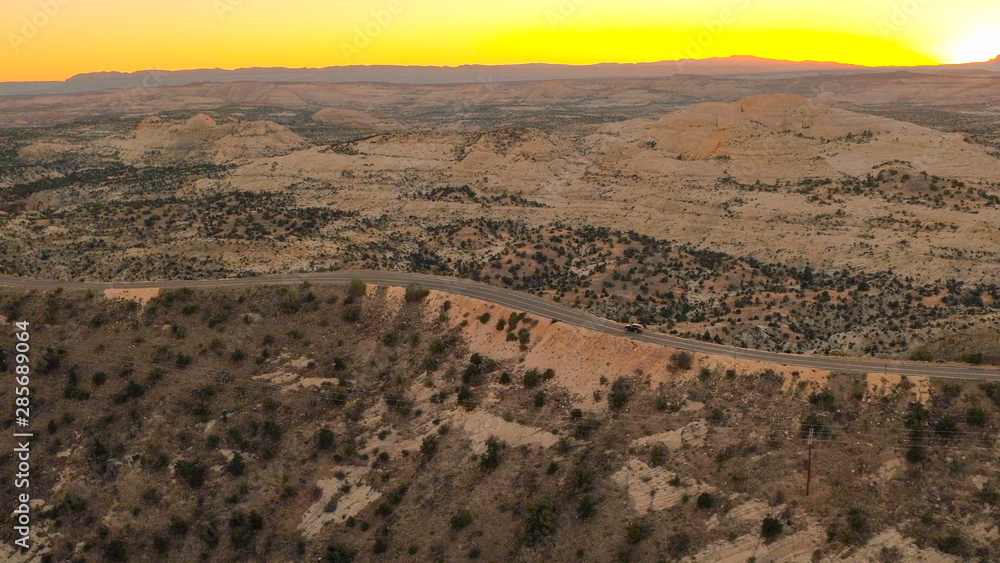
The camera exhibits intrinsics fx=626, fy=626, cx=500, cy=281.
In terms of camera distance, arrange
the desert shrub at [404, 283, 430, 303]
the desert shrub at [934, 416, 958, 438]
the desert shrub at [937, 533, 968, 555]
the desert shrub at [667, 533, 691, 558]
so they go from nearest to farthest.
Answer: the desert shrub at [937, 533, 968, 555], the desert shrub at [667, 533, 691, 558], the desert shrub at [934, 416, 958, 438], the desert shrub at [404, 283, 430, 303]

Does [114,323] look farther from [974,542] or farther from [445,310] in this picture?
[974,542]

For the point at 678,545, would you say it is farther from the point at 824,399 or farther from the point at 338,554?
the point at 338,554

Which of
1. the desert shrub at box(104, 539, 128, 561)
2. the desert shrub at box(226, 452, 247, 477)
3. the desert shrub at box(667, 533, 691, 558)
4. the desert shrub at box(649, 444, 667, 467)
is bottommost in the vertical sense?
the desert shrub at box(104, 539, 128, 561)

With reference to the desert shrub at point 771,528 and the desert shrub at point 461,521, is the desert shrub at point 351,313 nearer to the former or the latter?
the desert shrub at point 461,521

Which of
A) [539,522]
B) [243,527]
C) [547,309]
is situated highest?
[547,309]

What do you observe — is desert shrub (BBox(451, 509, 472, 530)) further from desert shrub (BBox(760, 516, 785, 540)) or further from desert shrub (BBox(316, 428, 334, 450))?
desert shrub (BBox(760, 516, 785, 540))

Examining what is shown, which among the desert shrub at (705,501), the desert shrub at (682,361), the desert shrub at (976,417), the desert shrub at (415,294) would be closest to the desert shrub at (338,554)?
the desert shrub at (705,501)

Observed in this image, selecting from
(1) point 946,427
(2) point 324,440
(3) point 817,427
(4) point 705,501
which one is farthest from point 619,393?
(2) point 324,440

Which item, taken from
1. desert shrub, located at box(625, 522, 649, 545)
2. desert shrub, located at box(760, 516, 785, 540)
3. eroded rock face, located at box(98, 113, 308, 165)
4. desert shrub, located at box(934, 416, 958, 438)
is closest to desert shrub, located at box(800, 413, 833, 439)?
desert shrub, located at box(934, 416, 958, 438)
